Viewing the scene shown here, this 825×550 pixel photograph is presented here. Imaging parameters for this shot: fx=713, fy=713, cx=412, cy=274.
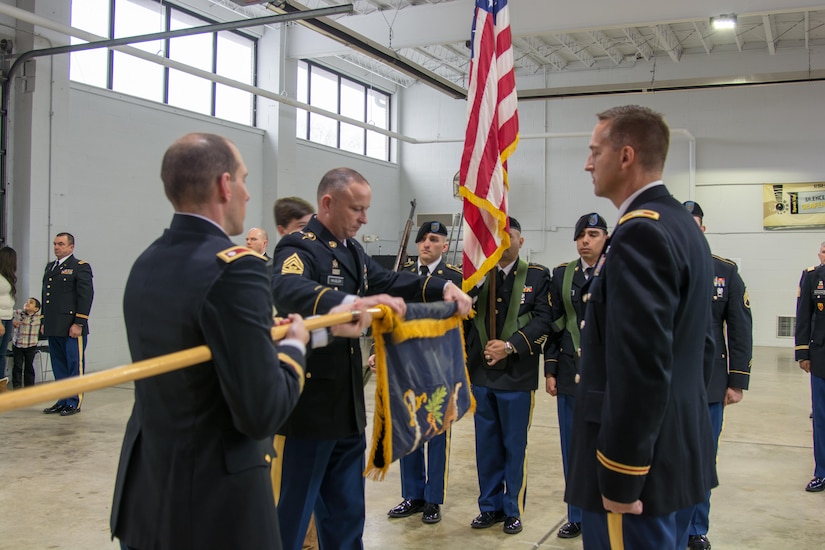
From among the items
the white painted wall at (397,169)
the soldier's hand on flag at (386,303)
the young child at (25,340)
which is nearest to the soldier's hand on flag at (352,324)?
the soldier's hand on flag at (386,303)

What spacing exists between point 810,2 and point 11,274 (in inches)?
379

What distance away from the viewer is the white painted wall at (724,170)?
13359mm

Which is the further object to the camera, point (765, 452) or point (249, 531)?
point (765, 452)

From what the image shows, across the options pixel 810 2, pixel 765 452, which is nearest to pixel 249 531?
pixel 765 452

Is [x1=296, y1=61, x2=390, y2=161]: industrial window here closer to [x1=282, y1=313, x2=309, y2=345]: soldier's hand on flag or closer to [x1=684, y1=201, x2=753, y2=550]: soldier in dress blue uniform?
[x1=684, y1=201, x2=753, y2=550]: soldier in dress blue uniform

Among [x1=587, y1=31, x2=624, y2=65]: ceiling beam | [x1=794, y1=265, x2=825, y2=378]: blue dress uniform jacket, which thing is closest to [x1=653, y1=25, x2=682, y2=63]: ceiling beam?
[x1=587, y1=31, x2=624, y2=65]: ceiling beam

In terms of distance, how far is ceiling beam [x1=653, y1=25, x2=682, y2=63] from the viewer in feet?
40.5

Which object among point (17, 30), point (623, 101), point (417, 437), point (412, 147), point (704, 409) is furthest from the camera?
point (412, 147)

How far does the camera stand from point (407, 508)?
4.27 metres

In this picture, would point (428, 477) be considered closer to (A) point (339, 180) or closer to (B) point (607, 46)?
(A) point (339, 180)

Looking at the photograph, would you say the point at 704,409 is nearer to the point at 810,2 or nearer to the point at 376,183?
the point at 810,2

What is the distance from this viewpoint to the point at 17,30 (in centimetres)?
852

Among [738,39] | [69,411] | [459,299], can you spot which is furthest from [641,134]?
[738,39]

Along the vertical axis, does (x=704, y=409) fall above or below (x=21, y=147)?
below
